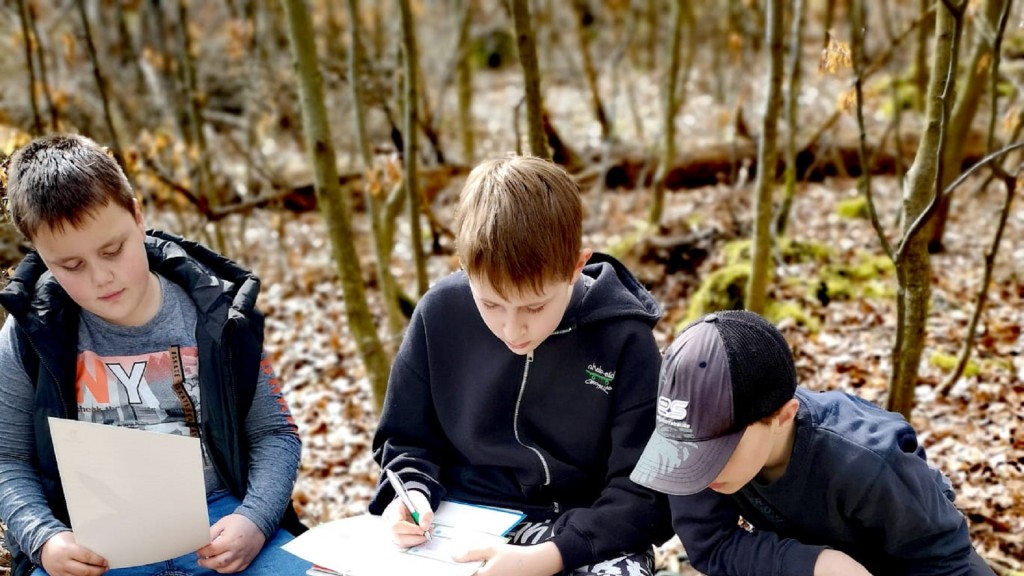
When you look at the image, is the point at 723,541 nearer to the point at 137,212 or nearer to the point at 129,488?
the point at 129,488

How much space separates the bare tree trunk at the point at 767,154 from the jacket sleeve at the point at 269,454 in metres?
2.32

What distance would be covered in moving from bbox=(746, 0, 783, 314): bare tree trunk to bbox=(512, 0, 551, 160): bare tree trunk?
3.66 ft

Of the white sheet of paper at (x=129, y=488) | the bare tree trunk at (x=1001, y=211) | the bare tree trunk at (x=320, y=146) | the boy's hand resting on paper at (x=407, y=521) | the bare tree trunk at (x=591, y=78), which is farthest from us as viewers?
the bare tree trunk at (x=591, y=78)

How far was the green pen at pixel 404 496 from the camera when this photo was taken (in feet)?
6.75

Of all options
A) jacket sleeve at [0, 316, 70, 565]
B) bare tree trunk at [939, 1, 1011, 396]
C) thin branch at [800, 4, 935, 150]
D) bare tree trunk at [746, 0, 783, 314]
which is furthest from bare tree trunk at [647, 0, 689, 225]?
jacket sleeve at [0, 316, 70, 565]

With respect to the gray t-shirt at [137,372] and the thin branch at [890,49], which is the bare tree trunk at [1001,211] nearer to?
the thin branch at [890,49]

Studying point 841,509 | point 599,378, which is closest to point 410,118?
point 599,378

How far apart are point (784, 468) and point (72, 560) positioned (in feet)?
5.54

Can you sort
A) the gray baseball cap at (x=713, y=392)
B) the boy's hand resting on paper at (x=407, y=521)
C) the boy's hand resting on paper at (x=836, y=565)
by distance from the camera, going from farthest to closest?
the boy's hand resting on paper at (x=407, y=521) < the boy's hand resting on paper at (x=836, y=565) < the gray baseball cap at (x=713, y=392)

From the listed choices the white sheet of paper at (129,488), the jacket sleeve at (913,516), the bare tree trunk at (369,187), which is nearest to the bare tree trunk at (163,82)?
the bare tree trunk at (369,187)

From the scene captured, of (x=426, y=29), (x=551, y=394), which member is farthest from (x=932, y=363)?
(x=426, y=29)

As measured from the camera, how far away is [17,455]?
2162 millimetres

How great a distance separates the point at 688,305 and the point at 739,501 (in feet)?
10.2

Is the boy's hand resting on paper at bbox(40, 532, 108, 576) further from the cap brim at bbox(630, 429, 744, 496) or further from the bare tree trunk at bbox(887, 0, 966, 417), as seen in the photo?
the bare tree trunk at bbox(887, 0, 966, 417)
